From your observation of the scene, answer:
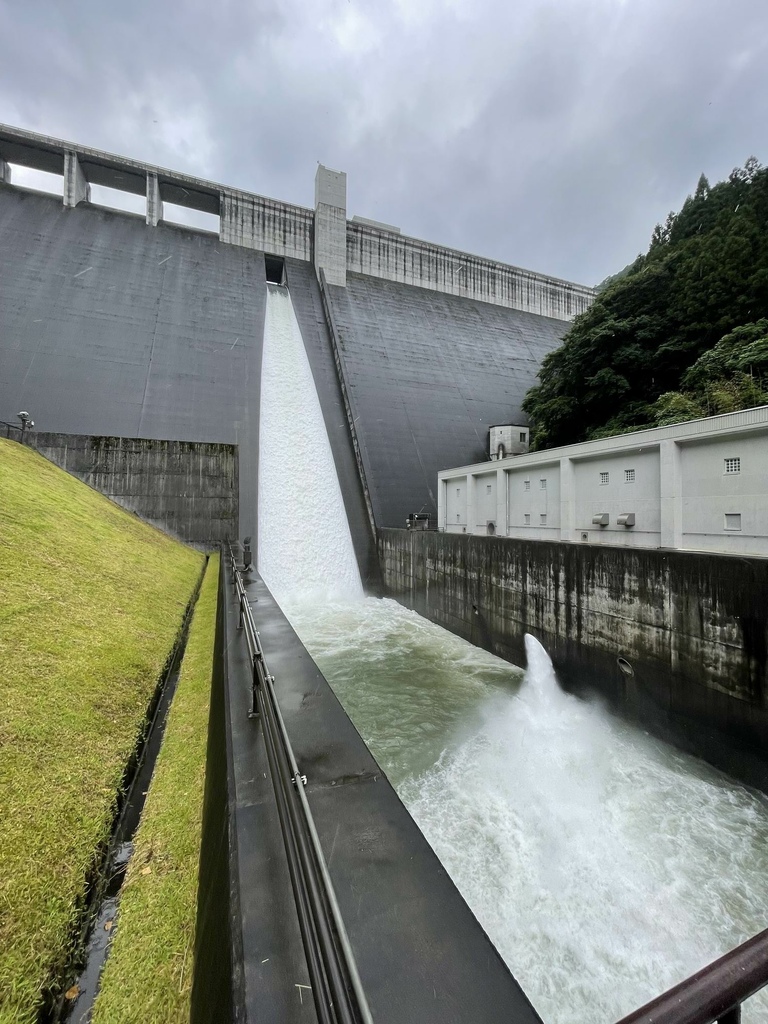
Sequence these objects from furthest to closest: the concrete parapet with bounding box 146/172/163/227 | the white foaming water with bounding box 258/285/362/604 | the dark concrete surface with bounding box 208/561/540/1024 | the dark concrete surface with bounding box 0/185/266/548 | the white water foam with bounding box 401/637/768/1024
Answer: the concrete parapet with bounding box 146/172/163/227
the dark concrete surface with bounding box 0/185/266/548
the white foaming water with bounding box 258/285/362/604
the white water foam with bounding box 401/637/768/1024
the dark concrete surface with bounding box 208/561/540/1024

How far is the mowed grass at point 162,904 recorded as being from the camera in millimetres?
1356

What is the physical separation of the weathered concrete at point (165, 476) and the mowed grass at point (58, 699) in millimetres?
3788

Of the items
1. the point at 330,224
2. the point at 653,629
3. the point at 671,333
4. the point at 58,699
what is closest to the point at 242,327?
the point at 330,224

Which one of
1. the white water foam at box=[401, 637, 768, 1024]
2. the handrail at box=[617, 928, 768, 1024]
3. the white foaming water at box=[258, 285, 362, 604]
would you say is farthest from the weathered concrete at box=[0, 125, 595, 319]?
the handrail at box=[617, 928, 768, 1024]

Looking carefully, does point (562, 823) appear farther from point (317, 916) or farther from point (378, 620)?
point (378, 620)

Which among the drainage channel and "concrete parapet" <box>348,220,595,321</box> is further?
"concrete parapet" <box>348,220,595,321</box>

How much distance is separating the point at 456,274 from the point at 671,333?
12629 millimetres

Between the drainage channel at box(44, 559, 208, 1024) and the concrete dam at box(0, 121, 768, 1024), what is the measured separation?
37 cm

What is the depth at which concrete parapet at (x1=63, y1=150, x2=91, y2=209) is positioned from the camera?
16734mm

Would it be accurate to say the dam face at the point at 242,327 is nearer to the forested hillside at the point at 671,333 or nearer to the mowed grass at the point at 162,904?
the forested hillside at the point at 671,333

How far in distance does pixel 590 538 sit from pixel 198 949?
Answer: 765 cm

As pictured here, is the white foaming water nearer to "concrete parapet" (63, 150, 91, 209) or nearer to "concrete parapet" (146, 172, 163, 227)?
"concrete parapet" (146, 172, 163, 227)

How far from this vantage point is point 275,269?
20.1 meters

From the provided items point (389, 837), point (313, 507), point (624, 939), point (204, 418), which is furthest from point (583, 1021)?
point (204, 418)
